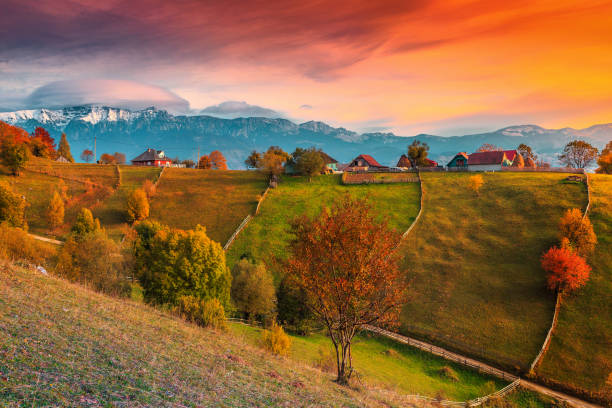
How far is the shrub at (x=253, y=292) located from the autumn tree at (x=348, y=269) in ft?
81.4

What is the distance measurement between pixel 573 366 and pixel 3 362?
1946 inches

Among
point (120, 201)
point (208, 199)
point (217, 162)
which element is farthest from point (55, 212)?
point (217, 162)

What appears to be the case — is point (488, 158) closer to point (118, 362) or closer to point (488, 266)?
point (488, 266)

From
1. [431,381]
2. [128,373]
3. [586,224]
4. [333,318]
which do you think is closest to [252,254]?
[431,381]

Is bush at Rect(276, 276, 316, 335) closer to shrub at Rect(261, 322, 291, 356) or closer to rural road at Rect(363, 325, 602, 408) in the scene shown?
rural road at Rect(363, 325, 602, 408)

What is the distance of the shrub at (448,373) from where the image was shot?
36766 millimetres

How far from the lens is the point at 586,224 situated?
5081 cm

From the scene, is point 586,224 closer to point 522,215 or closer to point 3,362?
point 522,215

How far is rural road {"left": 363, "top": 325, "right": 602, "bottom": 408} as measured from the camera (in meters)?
33.1

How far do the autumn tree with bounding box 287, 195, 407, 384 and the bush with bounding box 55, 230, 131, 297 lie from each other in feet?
82.1

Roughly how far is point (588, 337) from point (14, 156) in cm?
11874

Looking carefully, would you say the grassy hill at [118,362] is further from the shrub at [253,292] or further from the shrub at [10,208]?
the shrub at [10,208]

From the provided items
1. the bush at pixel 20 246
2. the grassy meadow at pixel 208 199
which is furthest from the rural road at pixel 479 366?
the grassy meadow at pixel 208 199

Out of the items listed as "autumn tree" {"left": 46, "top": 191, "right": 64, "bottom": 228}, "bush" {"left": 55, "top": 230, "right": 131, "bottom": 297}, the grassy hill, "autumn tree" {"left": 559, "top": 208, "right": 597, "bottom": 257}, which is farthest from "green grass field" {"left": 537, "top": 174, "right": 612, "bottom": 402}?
"autumn tree" {"left": 46, "top": 191, "right": 64, "bottom": 228}
